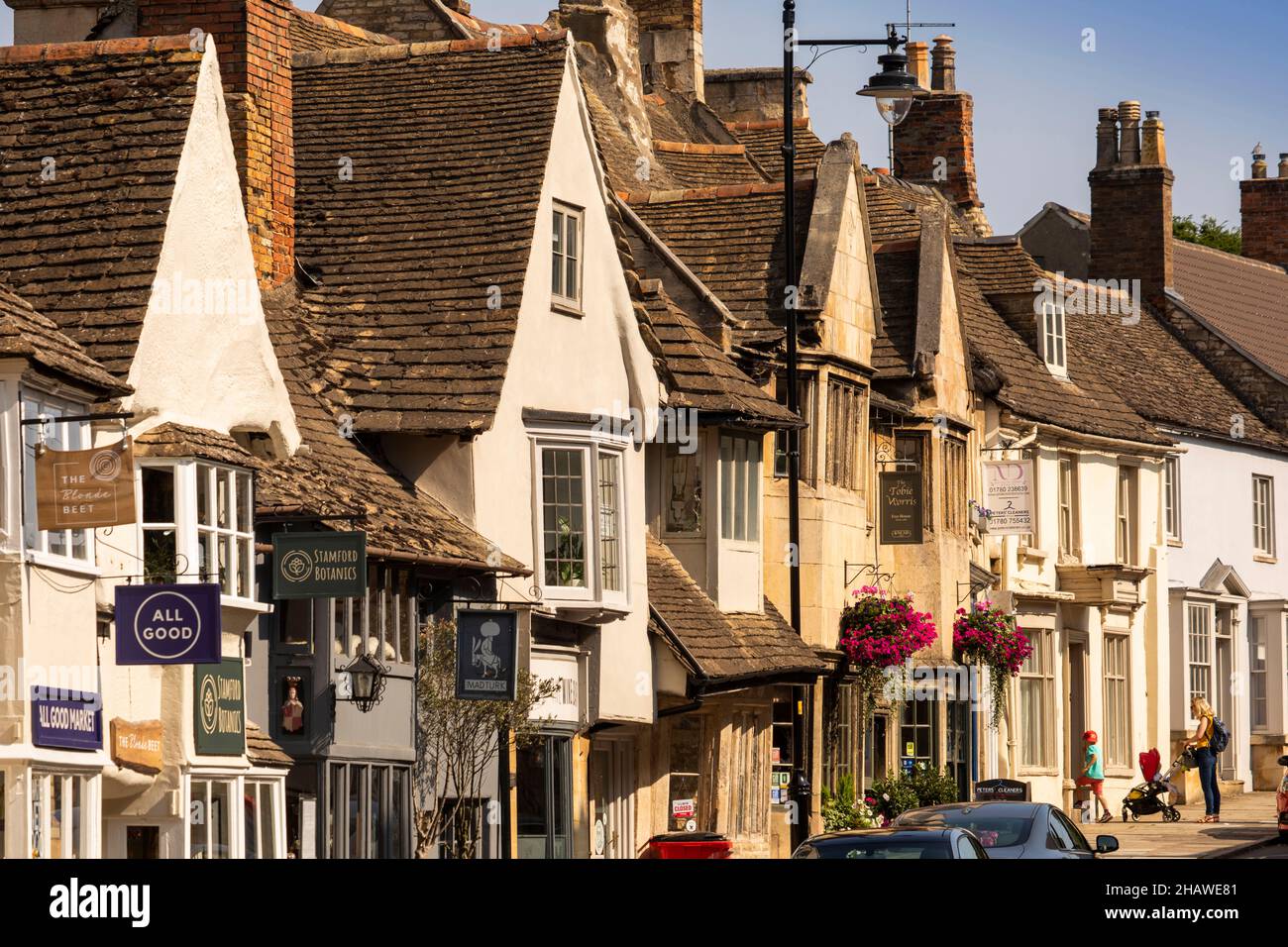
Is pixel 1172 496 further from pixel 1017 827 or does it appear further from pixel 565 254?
pixel 1017 827

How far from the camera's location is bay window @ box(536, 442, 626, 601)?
27484 millimetres

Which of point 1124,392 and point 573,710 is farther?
point 1124,392

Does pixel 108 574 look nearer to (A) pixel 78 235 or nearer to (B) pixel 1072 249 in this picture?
(A) pixel 78 235

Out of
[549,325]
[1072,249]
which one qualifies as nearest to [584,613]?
[549,325]

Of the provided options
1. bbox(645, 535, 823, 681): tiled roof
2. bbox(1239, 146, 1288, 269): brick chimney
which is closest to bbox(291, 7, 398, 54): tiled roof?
bbox(645, 535, 823, 681): tiled roof

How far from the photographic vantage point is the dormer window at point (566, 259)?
92.6 feet

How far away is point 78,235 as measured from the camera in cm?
2206

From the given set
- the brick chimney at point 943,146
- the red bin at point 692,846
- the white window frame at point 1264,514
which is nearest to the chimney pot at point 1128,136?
the brick chimney at point 943,146

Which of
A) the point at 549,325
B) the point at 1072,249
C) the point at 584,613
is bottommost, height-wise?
the point at 584,613

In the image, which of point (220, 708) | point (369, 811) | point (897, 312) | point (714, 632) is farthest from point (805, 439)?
point (220, 708)

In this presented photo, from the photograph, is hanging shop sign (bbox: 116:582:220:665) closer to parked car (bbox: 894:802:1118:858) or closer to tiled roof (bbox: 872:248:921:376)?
parked car (bbox: 894:802:1118:858)
